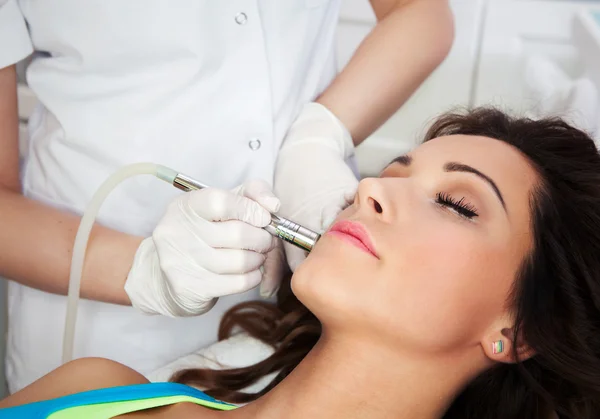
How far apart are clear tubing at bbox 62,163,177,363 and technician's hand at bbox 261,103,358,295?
11.4 inches

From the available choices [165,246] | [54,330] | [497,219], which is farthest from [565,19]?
[54,330]

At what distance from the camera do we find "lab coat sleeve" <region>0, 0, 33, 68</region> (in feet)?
3.34

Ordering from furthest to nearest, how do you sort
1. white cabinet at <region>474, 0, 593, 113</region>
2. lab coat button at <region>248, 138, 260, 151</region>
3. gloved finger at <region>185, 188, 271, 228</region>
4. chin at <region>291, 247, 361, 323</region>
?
white cabinet at <region>474, 0, 593, 113</region> < lab coat button at <region>248, 138, 260, 151</region> < gloved finger at <region>185, 188, 271, 228</region> < chin at <region>291, 247, 361, 323</region>

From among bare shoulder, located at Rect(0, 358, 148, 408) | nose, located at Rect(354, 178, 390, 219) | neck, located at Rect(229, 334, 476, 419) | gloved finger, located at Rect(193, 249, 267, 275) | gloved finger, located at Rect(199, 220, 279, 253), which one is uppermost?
nose, located at Rect(354, 178, 390, 219)

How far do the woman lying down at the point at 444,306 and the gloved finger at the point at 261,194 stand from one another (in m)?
0.12

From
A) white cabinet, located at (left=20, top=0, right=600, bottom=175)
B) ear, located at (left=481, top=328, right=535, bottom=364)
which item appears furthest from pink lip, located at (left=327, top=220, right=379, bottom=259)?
white cabinet, located at (left=20, top=0, right=600, bottom=175)

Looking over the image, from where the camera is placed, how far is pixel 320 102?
130cm

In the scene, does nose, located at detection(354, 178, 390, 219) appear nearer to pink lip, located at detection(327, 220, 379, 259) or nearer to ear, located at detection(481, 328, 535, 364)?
pink lip, located at detection(327, 220, 379, 259)

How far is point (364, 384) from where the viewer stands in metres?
0.89

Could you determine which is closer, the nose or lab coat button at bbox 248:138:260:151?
the nose

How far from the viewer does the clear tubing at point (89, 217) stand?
3.16ft

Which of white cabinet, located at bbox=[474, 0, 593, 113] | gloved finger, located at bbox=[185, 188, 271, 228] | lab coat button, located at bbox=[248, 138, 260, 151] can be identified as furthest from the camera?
white cabinet, located at bbox=[474, 0, 593, 113]

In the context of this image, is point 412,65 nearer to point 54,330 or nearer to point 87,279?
point 87,279

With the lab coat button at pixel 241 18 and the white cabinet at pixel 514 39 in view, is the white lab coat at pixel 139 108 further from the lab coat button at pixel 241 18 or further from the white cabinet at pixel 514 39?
the white cabinet at pixel 514 39
